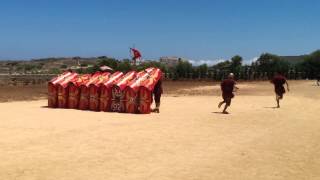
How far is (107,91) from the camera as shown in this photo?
23.0 m

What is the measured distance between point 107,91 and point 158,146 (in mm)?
10066

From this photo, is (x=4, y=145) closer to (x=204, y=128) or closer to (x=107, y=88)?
(x=204, y=128)

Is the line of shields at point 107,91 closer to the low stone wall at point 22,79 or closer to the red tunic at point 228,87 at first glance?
the red tunic at point 228,87

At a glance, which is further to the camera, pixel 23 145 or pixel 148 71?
pixel 148 71

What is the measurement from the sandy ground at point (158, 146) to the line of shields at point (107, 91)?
983 millimetres

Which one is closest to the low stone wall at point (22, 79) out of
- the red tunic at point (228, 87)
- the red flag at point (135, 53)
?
the red flag at point (135, 53)

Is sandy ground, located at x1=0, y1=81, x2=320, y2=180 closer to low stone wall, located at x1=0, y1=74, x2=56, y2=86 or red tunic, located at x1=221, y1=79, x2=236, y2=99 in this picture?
red tunic, located at x1=221, y1=79, x2=236, y2=99

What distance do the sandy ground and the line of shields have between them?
983 millimetres

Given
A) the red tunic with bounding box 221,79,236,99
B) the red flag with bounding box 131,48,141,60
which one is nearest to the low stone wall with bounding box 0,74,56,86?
the red flag with bounding box 131,48,141,60

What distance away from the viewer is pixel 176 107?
25188 millimetres

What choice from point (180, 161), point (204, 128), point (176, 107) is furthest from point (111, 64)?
point (180, 161)

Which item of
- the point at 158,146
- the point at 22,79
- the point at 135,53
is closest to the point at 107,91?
the point at 135,53

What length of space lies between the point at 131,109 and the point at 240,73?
4363 centimetres

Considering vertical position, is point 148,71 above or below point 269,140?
above
